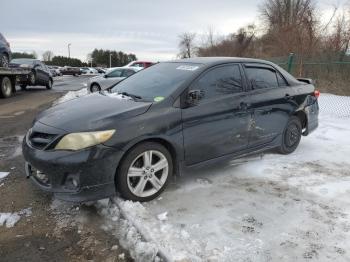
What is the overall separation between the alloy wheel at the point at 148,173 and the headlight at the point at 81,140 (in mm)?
450

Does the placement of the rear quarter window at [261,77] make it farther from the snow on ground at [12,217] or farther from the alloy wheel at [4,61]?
the alloy wheel at [4,61]

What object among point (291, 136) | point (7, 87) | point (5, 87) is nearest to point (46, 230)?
point (291, 136)

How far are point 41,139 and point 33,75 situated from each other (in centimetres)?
1735

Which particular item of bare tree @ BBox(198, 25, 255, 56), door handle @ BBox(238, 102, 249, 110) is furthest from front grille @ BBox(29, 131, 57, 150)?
bare tree @ BBox(198, 25, 255, 56)

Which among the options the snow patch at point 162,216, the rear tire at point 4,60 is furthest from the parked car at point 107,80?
the snow patch at point 162,216

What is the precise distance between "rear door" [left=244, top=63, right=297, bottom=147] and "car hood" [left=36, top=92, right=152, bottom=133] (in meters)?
1.75

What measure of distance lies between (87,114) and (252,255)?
2.22 metres

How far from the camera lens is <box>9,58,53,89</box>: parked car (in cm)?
1922

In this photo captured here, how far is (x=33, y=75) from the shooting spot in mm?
20156

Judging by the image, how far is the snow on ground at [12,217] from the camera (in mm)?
3870

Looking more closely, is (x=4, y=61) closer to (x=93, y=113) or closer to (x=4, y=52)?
(x=4, y=52)

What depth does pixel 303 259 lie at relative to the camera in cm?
323

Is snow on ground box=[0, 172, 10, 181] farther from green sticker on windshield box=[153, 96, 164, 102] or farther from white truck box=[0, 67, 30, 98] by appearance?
white truck box=[0, 67, 30, 98]

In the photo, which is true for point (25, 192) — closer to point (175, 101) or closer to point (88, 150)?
point (88, 150)
